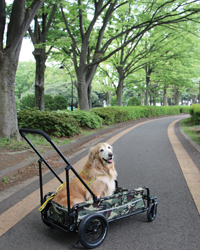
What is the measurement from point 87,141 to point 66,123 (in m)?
1.39

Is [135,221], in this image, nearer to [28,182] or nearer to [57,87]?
[28,182]

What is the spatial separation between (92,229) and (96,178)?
708 millimetres

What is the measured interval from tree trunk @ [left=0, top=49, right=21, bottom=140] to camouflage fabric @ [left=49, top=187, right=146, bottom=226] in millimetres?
5676

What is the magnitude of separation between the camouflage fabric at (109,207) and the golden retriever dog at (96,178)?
217mm

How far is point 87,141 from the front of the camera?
11.0m

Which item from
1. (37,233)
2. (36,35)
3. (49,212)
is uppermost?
(36,35)

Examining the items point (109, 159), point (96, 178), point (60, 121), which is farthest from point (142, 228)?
point (60, 121)

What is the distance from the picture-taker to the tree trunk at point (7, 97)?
7977mm

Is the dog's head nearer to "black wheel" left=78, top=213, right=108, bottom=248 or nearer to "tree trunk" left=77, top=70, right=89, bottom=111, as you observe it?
"black wheel" left=78, top=213, right=108, bottom=248

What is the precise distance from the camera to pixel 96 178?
330cm

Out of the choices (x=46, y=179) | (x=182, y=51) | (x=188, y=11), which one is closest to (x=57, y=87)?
(x=182, y=51)

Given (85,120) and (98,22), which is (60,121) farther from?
(98,22)

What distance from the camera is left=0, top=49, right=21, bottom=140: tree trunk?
798cm

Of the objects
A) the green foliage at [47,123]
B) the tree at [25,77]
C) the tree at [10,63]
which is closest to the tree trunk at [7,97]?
the tree at [10,63]
